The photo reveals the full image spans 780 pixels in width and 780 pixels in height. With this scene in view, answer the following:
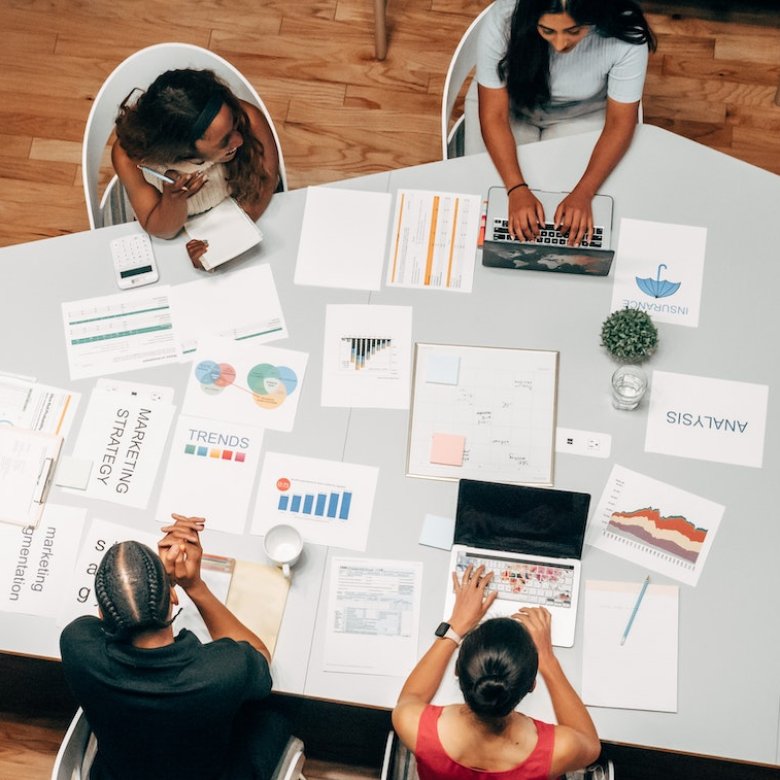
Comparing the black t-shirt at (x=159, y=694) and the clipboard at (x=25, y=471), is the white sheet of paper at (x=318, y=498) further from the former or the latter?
the clipboard at (x=25, y=471)

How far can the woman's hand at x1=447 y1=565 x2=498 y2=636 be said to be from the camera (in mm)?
1940

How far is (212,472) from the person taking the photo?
2107 mm

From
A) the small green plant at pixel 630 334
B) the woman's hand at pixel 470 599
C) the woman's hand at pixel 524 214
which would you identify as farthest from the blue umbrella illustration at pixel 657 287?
the woman's hand at pixel 470 599

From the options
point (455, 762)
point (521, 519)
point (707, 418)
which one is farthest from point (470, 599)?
point (707, 418)

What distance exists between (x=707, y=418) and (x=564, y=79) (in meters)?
0.98

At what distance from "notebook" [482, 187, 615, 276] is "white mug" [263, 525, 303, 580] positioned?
0.80 metres

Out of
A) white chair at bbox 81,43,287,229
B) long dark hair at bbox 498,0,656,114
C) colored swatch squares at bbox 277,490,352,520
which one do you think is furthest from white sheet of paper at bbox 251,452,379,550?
long dark hair at bbox 498,0,656,114

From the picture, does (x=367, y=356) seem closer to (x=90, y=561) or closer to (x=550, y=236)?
(x=550, y=236)

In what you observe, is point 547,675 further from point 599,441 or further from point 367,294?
point 367,294

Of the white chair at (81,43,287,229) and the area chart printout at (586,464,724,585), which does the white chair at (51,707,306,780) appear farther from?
the white chair at (81,43,287,229)

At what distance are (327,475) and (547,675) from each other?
2.12 feet

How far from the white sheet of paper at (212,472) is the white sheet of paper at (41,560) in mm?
205

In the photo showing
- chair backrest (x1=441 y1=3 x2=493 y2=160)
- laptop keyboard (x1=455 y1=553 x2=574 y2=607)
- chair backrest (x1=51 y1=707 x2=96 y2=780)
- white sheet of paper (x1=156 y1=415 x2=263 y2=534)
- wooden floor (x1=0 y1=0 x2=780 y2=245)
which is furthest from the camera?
wooden floor (x1=0 y1=0 x2=780 y2=245)

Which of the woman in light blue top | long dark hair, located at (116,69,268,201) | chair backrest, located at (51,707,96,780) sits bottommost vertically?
chair backrest, located at (51,707,96,780)
